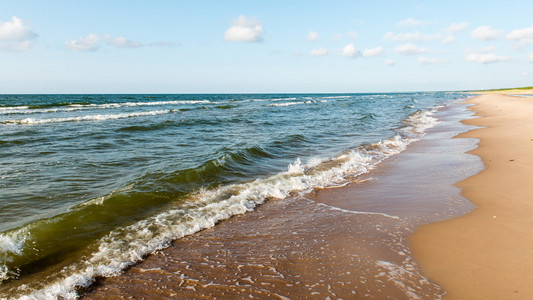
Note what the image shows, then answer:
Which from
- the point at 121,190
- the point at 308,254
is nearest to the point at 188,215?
the point at 121,190

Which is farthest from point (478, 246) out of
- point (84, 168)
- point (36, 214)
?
point (84, 168)

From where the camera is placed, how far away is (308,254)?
408 cm

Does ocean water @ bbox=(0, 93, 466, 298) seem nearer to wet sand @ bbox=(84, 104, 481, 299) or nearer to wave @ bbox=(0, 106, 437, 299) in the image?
wave @ bbox=(0, 106, 437, 299)

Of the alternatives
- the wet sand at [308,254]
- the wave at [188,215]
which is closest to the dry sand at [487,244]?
the wet sand at [308,254]

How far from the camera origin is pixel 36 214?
5441 mm

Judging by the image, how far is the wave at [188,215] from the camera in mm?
3688

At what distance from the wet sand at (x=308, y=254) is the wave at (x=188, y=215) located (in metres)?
0.21

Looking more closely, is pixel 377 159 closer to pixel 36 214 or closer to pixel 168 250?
pixel 168 250

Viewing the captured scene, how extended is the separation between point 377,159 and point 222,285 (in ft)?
26.9

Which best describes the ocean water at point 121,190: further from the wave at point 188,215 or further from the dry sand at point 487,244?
the dry sand at point 487,244

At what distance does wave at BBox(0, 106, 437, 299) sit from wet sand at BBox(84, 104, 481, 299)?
0.68ft

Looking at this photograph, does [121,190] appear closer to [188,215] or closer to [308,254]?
Answer: [188,215]

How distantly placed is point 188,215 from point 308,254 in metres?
2.35

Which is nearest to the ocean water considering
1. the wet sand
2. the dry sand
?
the wet sand
